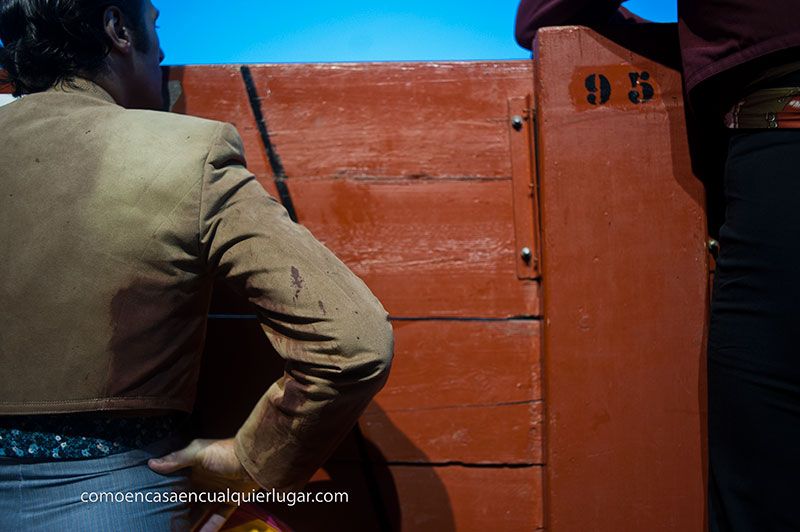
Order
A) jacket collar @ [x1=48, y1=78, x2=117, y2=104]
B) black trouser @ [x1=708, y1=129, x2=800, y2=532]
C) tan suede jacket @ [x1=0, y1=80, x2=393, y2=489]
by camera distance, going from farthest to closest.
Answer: jacket collar @ [x1=48, y1=78, x2=117, y2=104]
black trouser @ [x1=708, y1=129, x2=800, y2=532]
tan suede jacket @ [x1=0, y1=80, x2=393, y2=489]

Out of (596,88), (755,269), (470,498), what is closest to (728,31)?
(596,88)

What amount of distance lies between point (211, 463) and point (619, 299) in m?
1.03

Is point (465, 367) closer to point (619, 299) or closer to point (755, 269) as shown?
point (619, 299)

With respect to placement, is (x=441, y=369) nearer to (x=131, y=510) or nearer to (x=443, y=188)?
(x=443, y=188)

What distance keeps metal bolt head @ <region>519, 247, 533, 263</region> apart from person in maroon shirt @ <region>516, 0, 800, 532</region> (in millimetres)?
443

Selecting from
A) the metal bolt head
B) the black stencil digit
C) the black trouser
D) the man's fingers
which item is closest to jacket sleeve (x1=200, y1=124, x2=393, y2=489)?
the man's fingers

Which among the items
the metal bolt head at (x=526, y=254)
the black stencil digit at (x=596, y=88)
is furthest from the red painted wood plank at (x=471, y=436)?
the black stencil digit at (x=596, y=88)

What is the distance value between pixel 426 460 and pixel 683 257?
828 millimetres

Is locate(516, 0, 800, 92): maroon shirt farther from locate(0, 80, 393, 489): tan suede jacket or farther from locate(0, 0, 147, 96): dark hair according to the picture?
locate(0, 0, 147, 96): dark hair

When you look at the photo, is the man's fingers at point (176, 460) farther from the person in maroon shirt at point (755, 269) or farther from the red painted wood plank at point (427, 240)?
the person in maroon shirt at point (755, 269)

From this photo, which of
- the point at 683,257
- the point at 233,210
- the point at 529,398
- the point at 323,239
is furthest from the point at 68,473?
the point at 683,257

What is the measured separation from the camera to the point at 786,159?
129cm

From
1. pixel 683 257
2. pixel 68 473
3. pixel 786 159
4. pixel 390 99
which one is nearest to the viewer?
pixel 68 473

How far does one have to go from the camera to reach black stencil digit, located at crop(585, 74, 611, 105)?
1672mm
